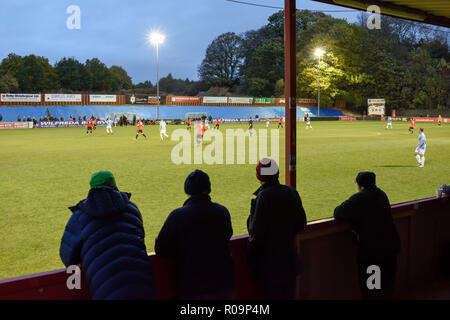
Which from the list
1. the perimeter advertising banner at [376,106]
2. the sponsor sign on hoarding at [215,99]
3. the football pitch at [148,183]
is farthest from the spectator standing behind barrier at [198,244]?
the perimeter advertising banner at [376,106]

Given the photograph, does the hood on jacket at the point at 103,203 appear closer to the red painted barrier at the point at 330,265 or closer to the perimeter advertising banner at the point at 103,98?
the red painted barrier at the point at 330,265

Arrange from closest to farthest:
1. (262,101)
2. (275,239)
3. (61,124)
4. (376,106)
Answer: (275,239), (61,124), (376,106), (262,101)

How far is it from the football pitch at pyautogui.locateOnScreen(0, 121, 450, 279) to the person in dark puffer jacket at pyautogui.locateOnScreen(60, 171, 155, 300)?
11.0 ft

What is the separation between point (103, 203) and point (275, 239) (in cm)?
154

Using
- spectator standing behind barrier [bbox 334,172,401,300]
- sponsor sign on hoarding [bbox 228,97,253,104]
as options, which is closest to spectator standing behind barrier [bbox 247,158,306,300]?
spectator standing behind barrier [bbox 334,172,401,300]

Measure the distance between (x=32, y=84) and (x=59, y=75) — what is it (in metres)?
7.38

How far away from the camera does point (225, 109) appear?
66.8 m

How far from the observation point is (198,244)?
122 inches


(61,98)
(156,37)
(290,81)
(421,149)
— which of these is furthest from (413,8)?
(61,98)

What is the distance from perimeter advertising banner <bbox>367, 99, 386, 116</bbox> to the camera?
65.6m

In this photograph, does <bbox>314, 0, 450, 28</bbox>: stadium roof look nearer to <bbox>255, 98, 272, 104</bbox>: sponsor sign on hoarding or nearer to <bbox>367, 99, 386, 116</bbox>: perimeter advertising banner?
<bbox>367, 99, 386, 116</bbox>: perimeter advertising banner

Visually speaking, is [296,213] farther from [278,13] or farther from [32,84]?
[278,13]

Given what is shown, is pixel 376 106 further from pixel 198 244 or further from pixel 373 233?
pixel 198 244

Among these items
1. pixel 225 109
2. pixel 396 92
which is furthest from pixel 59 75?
pixel 396 92
